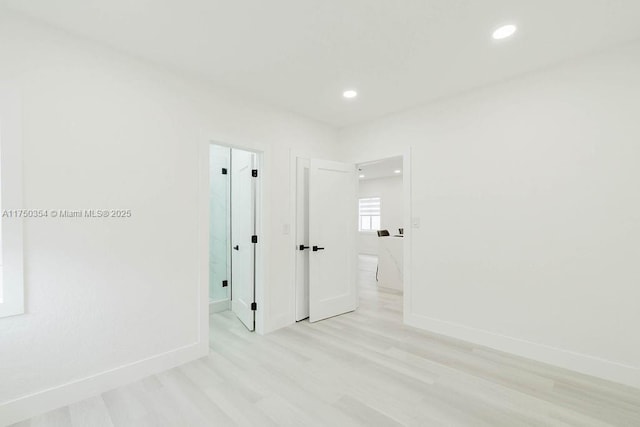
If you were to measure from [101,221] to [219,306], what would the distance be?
2310 millimetres

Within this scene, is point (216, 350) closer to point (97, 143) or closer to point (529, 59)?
point (97, 143)

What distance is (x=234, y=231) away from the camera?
4129 mm

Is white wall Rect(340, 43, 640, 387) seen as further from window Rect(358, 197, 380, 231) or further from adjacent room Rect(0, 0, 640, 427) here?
window Rect(358, 197, 380, 231)

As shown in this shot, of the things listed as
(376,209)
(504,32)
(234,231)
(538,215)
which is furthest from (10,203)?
(376,209)

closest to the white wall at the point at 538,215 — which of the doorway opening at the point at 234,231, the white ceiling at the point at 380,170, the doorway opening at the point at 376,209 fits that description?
the doorway opening at the point at 234,231

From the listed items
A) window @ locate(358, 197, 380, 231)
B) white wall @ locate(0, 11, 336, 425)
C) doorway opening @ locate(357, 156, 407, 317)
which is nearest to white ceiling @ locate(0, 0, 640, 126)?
white wall @ locate(0, 11, 336, 425)

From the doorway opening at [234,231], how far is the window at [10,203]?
1.69 meters

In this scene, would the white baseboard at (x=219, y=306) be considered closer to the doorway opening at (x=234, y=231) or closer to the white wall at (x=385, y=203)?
the doorway opening at (x=234, y=231)

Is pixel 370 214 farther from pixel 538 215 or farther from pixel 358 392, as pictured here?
pixel 358 392

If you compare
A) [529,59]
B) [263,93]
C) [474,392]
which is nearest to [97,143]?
[263,93]

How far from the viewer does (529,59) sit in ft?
8.29

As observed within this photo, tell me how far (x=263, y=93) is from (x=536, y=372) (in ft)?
12.0

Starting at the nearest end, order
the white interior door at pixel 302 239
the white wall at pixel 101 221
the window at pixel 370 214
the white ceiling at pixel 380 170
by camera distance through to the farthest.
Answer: the white wall at pixel 101 221 → the white interior door at pixel 302 239 → the white ceiling at pixel 380 170 → the window at pixel 370 214

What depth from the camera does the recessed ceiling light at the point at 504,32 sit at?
6.88ft
